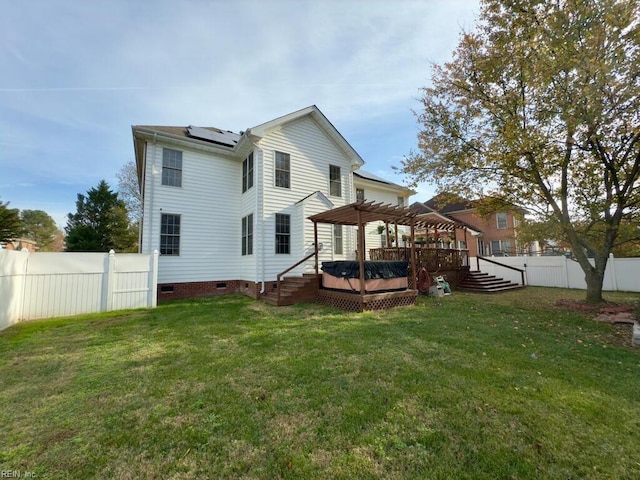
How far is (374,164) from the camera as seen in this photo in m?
13.3

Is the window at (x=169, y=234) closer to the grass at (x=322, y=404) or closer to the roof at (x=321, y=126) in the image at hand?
the roof at (x=321, y=126)

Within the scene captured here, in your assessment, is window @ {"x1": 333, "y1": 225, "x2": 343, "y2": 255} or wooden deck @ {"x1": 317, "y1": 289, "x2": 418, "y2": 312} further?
window @ {"x1": 333, "y1": 225, "x2": 343, "y2": 255}

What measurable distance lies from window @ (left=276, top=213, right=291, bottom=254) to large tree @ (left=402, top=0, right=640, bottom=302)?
5997 mm

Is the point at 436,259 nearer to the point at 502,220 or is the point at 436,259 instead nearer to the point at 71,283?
the point at 71,283

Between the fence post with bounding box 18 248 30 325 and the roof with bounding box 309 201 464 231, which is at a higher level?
the roof with bounding box 309 201 464 231

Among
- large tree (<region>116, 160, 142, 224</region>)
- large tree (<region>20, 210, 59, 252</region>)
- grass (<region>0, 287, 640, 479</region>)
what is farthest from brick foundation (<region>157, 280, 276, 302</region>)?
large tree (<region>20, 210, 59, 252</region>)

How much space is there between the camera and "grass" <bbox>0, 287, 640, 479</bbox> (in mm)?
2107

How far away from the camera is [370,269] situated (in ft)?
27.0

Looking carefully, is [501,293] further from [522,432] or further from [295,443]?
[295,443]

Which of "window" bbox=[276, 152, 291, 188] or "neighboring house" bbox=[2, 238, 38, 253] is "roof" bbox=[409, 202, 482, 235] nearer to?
"window" bbox=[276, 152, 291, 188]

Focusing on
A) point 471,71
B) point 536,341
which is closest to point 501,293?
point 536,341

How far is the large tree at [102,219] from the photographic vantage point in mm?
23094

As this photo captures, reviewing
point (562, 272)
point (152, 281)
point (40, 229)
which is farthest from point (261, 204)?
point (40, 229)

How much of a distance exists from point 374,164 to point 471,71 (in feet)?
16.9
